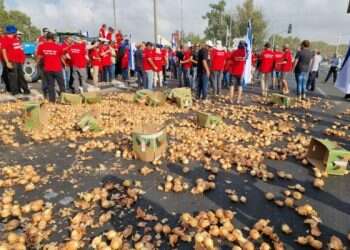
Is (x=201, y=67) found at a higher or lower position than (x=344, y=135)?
higher

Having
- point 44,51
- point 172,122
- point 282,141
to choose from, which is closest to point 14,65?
point 44,51

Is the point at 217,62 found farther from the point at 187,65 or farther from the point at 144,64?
the point at 144,64

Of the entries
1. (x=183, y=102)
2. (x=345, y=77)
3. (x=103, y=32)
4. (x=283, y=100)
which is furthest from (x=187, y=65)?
(x=345, y=77)

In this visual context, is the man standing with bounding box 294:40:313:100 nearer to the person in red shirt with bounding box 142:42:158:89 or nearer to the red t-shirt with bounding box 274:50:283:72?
the red t-shirt with bounding box 274:50:283:72

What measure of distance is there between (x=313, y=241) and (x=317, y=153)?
2.35 m

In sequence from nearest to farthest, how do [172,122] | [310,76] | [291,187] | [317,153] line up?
1. [291,187]
2. [317,153]
3. [172,122]
4. [310,76]

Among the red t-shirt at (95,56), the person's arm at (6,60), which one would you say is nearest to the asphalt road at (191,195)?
the person's arm at (6,60)

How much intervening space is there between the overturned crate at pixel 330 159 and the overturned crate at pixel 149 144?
2462 mm

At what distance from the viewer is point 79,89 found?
11625mm

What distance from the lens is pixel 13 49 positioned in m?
9.76

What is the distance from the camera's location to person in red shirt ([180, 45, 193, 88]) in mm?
12873

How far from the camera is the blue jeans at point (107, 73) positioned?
14641mm

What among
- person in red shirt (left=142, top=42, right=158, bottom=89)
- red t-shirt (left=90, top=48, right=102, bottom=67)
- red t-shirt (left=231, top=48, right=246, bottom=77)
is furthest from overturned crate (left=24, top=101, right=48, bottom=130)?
red t-shirt (left=90, top=48, right=102, bottom=67)

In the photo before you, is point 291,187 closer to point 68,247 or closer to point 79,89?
point 68,247
